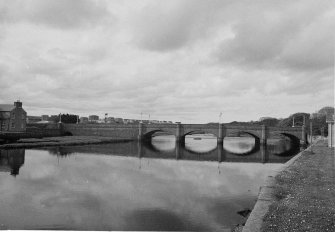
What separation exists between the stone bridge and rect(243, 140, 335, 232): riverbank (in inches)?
2360

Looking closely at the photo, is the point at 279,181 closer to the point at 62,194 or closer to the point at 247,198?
the point at 247,198

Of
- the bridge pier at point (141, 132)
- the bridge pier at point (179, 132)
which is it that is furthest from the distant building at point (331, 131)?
the bridge pier at point (141, 132)

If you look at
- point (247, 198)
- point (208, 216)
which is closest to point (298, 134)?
point (247, 198)

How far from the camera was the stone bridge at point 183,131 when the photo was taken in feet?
255

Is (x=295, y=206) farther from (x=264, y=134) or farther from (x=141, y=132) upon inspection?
(x=141, y=132)

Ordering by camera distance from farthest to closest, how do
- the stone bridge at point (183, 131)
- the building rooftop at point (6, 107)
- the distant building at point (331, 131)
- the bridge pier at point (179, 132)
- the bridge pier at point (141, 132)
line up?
1. the bridge pier at point (141, 132)
2. the bridge pier at point (179, 132)
3. the building rooftop at point (6, 107)
4. the stone bridge at point (183, 131)
5. the distant building at point (331, 131)

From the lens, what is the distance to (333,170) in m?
23.0

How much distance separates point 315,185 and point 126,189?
12114mm

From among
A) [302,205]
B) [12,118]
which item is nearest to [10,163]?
[302,205]

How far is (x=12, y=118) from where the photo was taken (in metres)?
81.8

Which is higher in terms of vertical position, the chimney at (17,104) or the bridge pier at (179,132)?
the chimney at (17,104)

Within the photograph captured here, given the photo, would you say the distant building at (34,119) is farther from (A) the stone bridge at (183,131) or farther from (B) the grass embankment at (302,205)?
(B) the grass embankment at (302,205)

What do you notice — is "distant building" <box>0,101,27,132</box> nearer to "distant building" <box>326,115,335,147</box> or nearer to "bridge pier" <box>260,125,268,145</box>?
"bridge pier" <box>260,125,268,145</box>

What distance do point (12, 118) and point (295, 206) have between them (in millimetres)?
82513
